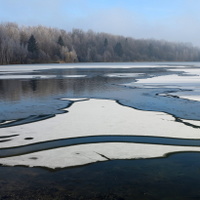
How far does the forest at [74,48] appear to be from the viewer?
212 ft

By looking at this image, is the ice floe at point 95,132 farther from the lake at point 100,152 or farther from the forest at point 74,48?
the forest at point 74,48

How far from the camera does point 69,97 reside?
39.4 feet

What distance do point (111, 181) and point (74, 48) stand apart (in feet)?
275

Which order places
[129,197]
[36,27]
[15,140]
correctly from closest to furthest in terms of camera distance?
1. [129,197]
2. [15,140]
3. [36,27]

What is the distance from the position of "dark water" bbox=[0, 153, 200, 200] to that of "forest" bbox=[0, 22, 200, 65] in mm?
60417

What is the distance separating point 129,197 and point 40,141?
2.72 meters

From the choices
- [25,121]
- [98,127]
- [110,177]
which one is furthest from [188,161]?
[25,121]

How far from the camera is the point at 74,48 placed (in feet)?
282

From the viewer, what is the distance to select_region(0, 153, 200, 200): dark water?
370 cm

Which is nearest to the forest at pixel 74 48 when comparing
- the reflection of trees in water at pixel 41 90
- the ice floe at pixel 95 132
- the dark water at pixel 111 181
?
the reflection of trees in water at pixel 41 90

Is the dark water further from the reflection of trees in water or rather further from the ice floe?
the reflection of trees in water

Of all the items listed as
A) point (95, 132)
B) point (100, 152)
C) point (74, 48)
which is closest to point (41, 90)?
point (95, 132)

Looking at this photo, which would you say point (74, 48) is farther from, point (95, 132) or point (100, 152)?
point (100, 152)

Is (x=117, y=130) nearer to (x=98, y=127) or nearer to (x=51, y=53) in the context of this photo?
(x=98, y=127)
